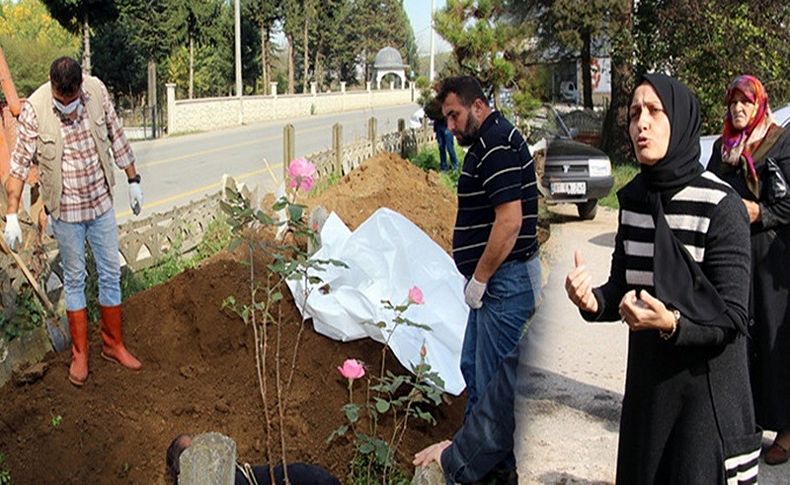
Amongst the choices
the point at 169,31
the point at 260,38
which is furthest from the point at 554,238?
the point at 260,38

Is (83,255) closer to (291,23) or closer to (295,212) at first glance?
(295,212)

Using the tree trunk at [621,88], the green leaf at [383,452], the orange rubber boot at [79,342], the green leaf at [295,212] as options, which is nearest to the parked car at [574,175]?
the tree trunk at [621,88]

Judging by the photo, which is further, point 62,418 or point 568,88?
point 568,88

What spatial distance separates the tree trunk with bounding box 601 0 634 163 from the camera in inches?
616

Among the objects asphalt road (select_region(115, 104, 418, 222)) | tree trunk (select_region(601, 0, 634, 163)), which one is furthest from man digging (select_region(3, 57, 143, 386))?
tree trunk (select_region(601, 0, 634, 163))

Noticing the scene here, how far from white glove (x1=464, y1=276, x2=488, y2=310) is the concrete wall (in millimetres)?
20817

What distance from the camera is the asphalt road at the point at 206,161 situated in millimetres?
12938

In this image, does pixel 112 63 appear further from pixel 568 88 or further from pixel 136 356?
pixel 136 356

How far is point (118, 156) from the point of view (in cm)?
447

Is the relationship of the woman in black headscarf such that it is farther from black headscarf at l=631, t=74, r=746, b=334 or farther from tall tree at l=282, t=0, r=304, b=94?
tall tree at l=282, t=0, r=304, b=94

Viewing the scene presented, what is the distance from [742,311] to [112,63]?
36.3 meters

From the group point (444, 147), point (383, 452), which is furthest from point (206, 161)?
point (383, 452)

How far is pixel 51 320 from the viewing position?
4.30 meters

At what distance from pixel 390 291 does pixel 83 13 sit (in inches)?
951
